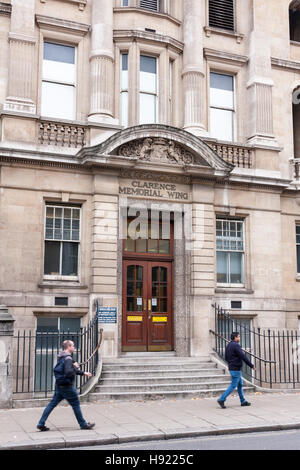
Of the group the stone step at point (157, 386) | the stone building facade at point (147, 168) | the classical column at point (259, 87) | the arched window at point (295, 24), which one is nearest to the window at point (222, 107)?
the stone building facade at point (147, 168)

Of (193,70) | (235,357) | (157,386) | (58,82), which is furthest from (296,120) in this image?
(157,386)

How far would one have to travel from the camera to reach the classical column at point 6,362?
1188 centimetres

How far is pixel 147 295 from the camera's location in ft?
53.6

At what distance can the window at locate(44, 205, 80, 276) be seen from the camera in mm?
15547

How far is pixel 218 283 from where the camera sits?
1720 centimetres

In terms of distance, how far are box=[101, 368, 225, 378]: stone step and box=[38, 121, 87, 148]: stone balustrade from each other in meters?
6.47

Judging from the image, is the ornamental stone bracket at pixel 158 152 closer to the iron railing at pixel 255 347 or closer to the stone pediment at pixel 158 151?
the stone pediment at pixel 158 151

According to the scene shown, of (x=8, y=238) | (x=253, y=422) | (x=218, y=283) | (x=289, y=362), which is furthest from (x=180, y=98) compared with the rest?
(x=253, y=422)

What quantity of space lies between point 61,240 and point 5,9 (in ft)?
22.4

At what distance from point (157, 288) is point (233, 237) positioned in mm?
3091

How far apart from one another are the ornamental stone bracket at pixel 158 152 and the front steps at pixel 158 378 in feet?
18.0

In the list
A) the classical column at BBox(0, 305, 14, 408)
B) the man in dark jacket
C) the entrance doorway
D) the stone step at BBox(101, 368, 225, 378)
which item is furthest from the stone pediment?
the man in dark jacket

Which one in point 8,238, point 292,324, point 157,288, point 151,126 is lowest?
point 292,324

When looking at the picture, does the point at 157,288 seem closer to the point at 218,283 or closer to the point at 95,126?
the point at 218,283
